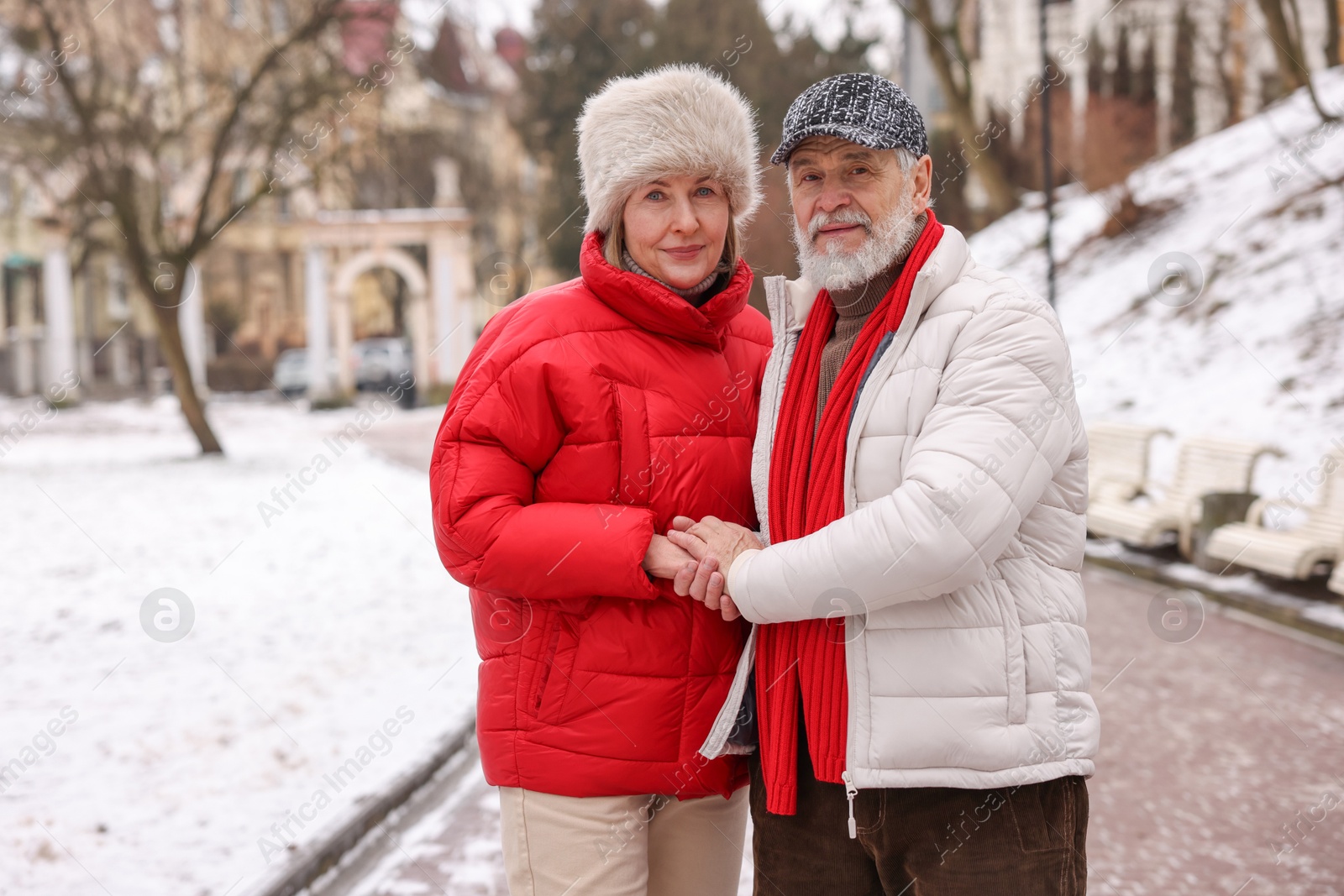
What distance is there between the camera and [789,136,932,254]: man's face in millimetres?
2217

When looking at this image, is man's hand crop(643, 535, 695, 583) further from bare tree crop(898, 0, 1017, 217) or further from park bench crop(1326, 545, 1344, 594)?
bare tree crop(898, 0, 1017, 217)

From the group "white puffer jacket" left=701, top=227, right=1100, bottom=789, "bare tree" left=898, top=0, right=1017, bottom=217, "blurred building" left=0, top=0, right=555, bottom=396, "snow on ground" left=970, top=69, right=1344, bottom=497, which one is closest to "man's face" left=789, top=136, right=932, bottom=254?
"white puffer jacket" left=701, top=227, right=1100, bottom=789

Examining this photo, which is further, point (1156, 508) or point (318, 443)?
point (318, 443)

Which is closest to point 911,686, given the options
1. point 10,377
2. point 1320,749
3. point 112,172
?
point 1320,749

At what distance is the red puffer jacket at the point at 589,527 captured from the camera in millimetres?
2229

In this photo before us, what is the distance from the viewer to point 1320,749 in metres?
5.16

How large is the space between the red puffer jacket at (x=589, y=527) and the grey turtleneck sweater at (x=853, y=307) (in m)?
0.26

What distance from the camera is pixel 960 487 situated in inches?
75.4

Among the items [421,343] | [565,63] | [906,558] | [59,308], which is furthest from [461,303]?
[906,558]

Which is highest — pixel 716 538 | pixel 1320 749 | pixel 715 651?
pixel 716 538

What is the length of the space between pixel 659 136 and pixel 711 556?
89 centimetres

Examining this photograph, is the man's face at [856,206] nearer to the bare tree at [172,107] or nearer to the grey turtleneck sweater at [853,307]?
the grey turtleneck sweater at [853,307]

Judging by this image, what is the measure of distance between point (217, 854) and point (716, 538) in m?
2.78

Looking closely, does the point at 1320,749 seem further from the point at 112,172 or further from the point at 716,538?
the point at 112,172
